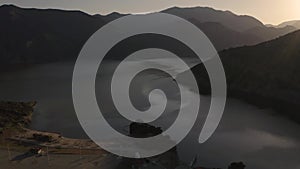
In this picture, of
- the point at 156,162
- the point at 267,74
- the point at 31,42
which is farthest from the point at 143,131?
the point at 31,42

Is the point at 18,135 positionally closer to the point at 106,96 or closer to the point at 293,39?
the point at 106,96

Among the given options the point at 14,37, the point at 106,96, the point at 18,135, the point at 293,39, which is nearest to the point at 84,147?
the point at 18,135

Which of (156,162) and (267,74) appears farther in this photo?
(267,74)

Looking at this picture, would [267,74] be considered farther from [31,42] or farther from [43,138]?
[31,42]

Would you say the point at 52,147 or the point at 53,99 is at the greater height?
the point at 53,99

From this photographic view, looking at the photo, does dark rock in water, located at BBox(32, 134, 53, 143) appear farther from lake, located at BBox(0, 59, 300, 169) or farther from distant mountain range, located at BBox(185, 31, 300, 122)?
distant mountain range, located at BBox(185, 31, 300, 122)

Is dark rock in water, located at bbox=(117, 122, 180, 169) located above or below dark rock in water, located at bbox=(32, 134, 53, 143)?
below

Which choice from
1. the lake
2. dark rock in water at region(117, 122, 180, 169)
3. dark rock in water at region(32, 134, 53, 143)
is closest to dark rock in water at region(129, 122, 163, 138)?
the lake

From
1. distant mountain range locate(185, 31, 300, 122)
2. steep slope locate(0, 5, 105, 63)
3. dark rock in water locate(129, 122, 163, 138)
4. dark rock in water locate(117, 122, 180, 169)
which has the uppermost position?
steep slope locate(0, 5, 105, 63)
